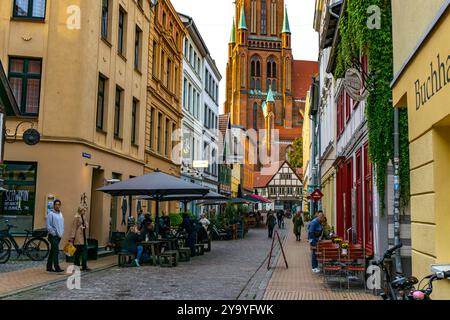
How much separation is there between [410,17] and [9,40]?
13815 millimetres

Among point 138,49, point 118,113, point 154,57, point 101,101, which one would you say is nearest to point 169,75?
point 154,57

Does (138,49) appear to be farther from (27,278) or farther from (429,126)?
(429,126)

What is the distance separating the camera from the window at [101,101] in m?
19.0

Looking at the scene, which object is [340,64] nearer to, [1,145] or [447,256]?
[447,256]

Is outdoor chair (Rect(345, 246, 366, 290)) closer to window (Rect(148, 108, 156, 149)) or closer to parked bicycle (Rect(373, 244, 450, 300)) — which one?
parked bicycle (Rect(373, 244, 450, 300))

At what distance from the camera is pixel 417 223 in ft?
22.6

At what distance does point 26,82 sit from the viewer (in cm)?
1684

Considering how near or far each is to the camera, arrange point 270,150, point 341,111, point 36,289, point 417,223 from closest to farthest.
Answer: point 417,223 < point 36,289 < point 341,111 < point 270,150

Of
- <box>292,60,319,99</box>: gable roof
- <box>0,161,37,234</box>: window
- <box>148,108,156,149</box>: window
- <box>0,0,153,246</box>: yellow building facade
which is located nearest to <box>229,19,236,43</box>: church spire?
<box>292,60,319,99</box>: gable roof

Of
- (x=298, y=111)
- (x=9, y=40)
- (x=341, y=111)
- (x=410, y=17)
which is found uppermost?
(x=298, y=111)

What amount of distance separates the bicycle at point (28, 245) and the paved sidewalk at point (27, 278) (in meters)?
1.24

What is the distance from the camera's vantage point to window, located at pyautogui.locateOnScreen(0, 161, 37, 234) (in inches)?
639
